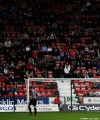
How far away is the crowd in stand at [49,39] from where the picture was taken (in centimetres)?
3775

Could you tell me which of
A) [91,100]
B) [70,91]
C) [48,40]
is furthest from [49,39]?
[91,100]

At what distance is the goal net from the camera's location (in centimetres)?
3306

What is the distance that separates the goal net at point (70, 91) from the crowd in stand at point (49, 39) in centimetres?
277

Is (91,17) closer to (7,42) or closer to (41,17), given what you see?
(41,17)

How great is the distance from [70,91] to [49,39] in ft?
29.2

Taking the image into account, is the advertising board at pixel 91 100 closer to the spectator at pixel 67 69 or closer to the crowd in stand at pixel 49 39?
the crowd in stand at pixel 49 39

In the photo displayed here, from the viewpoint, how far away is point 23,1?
146ft

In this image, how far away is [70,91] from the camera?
33281 mm

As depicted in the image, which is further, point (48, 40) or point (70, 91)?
point (48, 40)

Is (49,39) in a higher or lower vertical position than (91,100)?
higher

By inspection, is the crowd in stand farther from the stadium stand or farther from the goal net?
Answer: the goal net

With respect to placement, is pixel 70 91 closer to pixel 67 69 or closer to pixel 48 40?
pixel 67 69

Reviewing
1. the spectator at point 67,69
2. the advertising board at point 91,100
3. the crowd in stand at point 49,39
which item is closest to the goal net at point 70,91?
the advertising board at point 91,100

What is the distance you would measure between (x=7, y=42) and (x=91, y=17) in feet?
28.0
